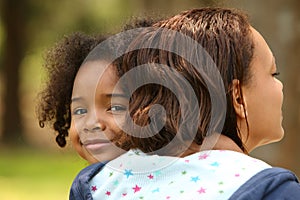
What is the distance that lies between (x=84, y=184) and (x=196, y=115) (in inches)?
14.0

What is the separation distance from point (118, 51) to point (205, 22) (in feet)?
1.05

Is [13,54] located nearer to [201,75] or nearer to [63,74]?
[63,74]

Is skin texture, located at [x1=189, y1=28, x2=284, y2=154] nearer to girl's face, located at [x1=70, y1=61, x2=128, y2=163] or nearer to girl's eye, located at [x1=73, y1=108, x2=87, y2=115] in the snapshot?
girl's face, located at [x1=70, y1=61, x2=128, y2=163]

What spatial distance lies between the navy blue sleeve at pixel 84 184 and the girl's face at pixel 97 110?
9 cm

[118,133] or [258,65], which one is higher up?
[258,65]

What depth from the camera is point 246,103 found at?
214 cm

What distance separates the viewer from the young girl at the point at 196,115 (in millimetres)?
2006

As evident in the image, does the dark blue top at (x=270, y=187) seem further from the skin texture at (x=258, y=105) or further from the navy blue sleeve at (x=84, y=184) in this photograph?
the navy blue sleeve at (x=84, y=184)

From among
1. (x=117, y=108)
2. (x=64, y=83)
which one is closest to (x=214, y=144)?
(x=117, y=108)

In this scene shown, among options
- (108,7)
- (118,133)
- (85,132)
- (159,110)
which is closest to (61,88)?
(85,132)

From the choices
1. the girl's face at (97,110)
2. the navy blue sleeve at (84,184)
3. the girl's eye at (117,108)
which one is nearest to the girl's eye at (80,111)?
the girl's face at (97,110)

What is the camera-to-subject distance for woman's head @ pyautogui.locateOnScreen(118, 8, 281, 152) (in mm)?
2066

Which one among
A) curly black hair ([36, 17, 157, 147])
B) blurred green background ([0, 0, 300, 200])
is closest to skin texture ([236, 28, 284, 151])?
curly black hair ([36, 17, 157, 147])

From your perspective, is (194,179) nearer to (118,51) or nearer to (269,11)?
(118,51)
